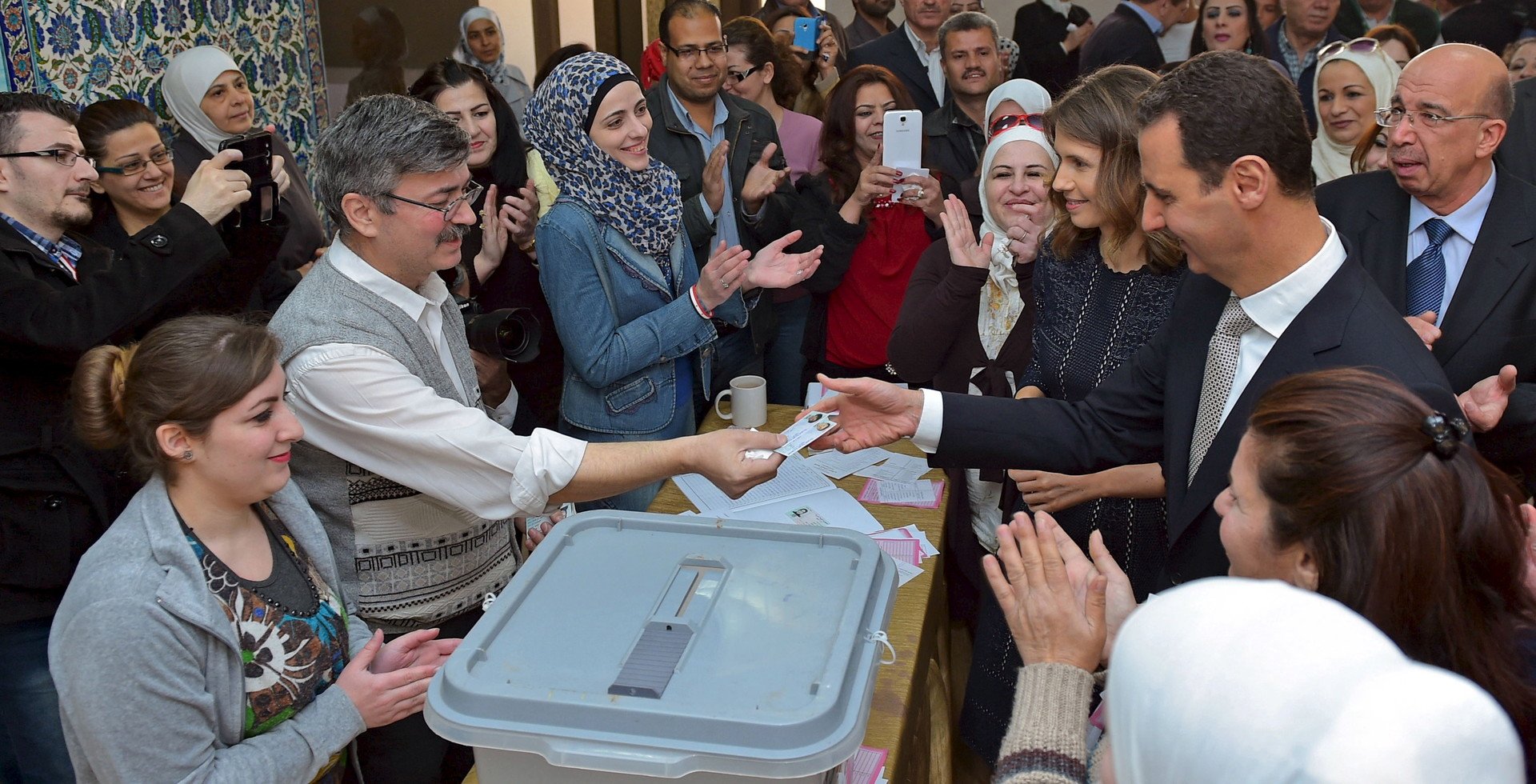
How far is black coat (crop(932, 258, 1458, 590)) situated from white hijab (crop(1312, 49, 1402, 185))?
7.89ft

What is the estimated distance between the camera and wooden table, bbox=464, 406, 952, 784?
1962mm

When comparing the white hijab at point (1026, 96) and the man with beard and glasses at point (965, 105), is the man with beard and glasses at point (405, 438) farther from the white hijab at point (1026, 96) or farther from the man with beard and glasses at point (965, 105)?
the man with beard and glasses at point (965, 105)

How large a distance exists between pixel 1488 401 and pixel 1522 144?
4.52 feet

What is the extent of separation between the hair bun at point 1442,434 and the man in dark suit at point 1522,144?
2.51 metres

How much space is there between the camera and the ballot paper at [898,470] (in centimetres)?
302

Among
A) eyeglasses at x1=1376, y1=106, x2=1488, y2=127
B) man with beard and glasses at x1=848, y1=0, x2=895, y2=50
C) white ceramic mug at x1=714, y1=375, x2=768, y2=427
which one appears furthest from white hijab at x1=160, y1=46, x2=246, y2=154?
man with beard and glasses at x1=848, y1=0, x2=895, y2=50

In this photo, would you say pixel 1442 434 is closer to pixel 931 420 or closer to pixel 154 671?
pixel 931 420

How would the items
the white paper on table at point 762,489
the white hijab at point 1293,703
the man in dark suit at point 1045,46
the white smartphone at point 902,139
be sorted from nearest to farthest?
1. the white hijab at point 1293,703
2. the white paper on table at point 762,489
3. the white smartphone at point 902,139
4. the man in dark suit at point 1045,46

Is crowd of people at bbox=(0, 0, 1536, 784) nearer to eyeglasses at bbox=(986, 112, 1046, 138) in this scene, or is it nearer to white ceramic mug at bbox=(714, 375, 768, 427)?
eyeglasses at bbox=(986, 112, 1046, 138)

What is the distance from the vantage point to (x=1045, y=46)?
670 centimetres

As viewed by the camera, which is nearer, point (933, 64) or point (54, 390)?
point (54, 390)

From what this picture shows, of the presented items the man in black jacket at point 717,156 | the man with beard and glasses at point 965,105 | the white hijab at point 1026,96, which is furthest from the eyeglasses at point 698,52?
the white hijab at point 1026,96

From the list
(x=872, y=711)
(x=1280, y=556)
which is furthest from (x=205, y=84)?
(x=1280, y=556)

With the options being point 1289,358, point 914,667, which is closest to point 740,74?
point 914,667
